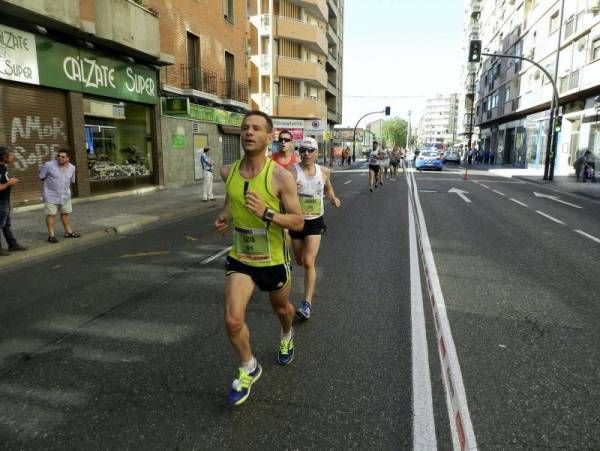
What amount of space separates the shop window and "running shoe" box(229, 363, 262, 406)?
43.4 feet

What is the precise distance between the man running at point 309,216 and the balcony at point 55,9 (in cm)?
945

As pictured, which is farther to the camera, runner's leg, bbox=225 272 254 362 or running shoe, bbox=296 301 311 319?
running shoe, bbox=296 301 311 319

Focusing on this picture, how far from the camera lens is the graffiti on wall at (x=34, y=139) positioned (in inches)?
449

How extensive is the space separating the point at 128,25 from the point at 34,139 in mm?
5200

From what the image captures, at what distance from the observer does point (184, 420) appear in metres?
2.71

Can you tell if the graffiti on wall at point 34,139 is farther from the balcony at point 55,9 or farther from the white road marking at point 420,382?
the white road marking at point 420,382

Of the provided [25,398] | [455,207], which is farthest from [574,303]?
[455,207]

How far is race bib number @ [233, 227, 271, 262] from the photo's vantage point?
2.90 meters

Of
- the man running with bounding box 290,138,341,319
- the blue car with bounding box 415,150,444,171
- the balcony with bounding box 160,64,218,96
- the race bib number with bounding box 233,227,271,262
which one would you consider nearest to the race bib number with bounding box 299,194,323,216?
the man running with bounding box 290,138,341,319

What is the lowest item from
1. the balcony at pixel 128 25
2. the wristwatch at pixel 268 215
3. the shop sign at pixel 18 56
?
the wristwatch at pixel 268 215

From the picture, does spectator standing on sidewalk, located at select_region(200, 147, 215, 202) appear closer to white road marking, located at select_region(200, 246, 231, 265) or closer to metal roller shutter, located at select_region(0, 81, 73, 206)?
metal roller shutter, located at select_region(0, 81, 73, 206)

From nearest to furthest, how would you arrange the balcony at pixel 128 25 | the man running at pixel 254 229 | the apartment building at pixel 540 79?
the man running at pixel 254 229, the balcony at pixel 128 25, the apartment building at pixel 540 79

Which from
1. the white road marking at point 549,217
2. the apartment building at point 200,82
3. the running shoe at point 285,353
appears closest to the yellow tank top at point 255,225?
the running shoe at point 285,353

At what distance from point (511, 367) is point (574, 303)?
206cm
